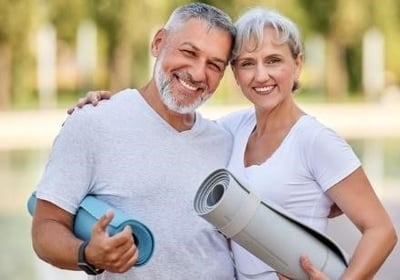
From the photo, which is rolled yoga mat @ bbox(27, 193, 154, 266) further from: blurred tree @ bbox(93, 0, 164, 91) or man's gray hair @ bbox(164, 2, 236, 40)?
blurred tree @ bbox(93, 0, 164, 91)

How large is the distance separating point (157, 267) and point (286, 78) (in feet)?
2.11

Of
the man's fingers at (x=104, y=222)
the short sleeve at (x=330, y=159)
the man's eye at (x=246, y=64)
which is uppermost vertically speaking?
the man's eye at (x=246, y=64)

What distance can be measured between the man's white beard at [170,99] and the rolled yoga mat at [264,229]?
1.66 feet

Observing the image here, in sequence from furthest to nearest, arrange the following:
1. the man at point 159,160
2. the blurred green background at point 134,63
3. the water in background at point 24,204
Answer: the blurred green background at point 134,63
the water in background at point 24,204
the man at point 159,160

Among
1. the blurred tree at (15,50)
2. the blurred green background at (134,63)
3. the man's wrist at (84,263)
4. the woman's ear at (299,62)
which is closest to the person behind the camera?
the man's wrist at (84,263)

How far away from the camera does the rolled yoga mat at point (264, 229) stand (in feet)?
8.01

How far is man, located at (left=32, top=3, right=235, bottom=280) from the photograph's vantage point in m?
2.77

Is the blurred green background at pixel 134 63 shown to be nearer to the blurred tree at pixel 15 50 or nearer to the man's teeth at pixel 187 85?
the blurred tree at pixel 15 50

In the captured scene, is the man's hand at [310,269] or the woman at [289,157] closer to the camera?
the man's hand at [310,269]

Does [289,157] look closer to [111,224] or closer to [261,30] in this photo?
[261,30]

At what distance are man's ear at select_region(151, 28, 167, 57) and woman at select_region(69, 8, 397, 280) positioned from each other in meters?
0.21

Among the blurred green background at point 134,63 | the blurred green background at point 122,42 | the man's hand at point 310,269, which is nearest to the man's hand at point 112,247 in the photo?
the man's hand at point 310,269

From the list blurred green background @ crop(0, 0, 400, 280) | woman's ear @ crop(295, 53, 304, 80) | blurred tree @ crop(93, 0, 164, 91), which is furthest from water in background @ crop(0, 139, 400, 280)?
blurred tree @ crop(93, 0, 164, 91)

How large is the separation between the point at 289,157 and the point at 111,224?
0.62 meters
